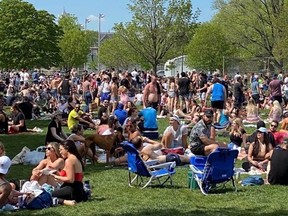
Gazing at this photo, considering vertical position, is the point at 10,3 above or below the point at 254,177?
above

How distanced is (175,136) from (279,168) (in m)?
3.79

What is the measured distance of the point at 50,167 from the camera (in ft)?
31.9

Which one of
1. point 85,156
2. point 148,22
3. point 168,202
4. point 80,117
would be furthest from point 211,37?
point 168,202

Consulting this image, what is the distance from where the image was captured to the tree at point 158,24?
46.7 metres

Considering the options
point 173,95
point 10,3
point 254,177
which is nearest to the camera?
point 254,177

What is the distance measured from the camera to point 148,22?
4706cm

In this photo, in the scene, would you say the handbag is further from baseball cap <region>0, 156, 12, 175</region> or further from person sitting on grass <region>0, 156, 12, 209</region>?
baseball cap <region>0, 156, 12, 175</region>

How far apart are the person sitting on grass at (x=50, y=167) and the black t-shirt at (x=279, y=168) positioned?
373cm

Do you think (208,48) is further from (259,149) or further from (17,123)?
(259,149)

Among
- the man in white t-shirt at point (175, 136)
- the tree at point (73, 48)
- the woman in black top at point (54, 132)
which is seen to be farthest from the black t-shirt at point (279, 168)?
the tree at point (73, 48)

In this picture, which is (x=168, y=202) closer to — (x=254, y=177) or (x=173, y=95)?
(x=254, y=177)

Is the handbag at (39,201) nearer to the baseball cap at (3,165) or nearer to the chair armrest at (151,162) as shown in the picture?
the baseball cap at (3,165)

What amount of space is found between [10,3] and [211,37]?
20285 millimetres

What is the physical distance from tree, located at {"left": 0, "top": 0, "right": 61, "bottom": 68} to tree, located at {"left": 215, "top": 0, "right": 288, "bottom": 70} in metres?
16.9
